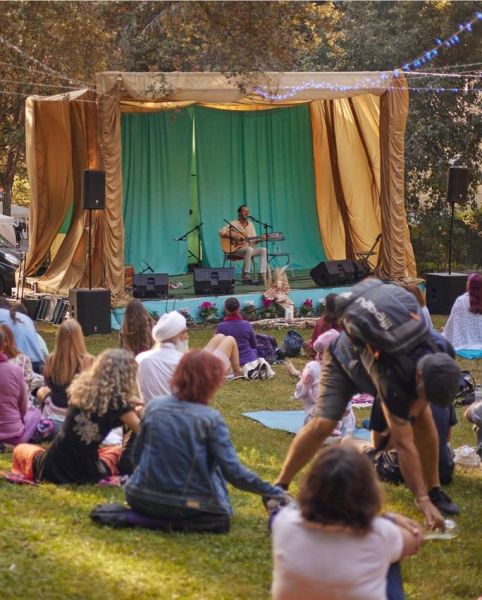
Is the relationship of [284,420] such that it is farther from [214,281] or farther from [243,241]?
[243,241]

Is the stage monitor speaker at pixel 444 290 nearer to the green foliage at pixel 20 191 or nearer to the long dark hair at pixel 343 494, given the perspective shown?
the long dark hair at pixel 343 494

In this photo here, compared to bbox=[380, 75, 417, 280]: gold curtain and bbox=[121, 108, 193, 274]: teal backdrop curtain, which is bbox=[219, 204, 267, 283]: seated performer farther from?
bbox=[380, 75, 417, 280]: gold curtain

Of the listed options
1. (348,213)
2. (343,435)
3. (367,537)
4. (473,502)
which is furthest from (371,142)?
(367,537)

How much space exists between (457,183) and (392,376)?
10198 millimetres

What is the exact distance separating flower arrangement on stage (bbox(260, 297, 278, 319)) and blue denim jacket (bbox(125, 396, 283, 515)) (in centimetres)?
961

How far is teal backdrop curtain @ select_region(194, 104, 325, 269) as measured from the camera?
17391mm

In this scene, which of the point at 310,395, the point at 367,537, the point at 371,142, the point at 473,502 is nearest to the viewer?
the point at 367,537

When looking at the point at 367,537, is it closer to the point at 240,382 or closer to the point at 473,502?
the point at 473,502

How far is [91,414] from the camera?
18.2ft

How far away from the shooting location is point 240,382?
10156 mm

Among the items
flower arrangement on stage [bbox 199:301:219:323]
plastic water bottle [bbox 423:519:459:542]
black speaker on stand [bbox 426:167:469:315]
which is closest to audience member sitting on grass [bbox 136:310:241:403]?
plastic water bottle [bbox 423:519:459:542]

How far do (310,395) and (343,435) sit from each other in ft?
1.29

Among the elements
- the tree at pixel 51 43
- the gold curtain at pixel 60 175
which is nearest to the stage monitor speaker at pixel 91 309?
the gold curtain at pixel 60 175

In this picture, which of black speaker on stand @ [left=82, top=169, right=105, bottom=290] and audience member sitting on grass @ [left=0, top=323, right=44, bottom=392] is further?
black speaker on stand @ [left=82, top=169, right=105, bottom=290]
